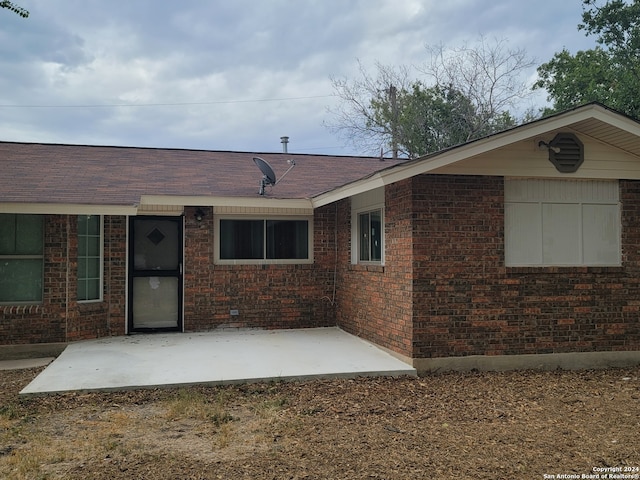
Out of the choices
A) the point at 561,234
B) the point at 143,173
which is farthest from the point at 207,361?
the point at 561,234

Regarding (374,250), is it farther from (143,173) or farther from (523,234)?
(143,173)

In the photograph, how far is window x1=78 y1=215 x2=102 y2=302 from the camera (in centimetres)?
875

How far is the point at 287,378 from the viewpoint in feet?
21.3

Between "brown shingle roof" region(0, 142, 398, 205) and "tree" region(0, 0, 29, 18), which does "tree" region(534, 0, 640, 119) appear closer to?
"brown shingle roof" region(0, 142, 398, 205)

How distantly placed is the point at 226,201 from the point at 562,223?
16.7ft

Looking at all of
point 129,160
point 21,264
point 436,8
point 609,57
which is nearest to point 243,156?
point 129,160

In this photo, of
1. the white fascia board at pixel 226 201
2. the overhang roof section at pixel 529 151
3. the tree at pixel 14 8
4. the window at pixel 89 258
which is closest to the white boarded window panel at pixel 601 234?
the overhang roof section at pixel 529 151

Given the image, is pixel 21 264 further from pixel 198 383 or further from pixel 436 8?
pixel 436 8

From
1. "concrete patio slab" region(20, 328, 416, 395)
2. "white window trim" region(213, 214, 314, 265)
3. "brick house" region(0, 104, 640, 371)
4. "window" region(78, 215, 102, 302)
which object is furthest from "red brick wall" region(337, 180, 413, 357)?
"window" region(78, 215, 102, 302)

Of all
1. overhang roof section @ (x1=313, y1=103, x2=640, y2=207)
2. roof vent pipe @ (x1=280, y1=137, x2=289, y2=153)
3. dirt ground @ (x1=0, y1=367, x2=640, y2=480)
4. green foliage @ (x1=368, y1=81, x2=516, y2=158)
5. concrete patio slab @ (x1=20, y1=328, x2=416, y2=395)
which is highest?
green foliage @ (x1=368, y1=81, x2=516, y2=158)

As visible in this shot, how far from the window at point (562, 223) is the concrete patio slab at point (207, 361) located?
92.5 inches

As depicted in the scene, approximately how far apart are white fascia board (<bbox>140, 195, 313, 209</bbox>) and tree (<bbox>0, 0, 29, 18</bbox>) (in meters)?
5.03

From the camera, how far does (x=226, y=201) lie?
8.99 m

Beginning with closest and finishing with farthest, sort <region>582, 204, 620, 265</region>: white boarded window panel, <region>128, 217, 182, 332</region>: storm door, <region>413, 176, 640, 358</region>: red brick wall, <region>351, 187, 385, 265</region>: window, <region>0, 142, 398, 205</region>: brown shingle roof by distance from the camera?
<region>413, 176, 640, 358</region>: red brick wall → <region>582, 204, 620, 265</region>: white boarded window panel → <region>351, 187, 385, 265</region>: window → <region>0, 142, 398, 205</region>: brown shingle roof → <region>128, 217, 182, 332</region>: storm door
